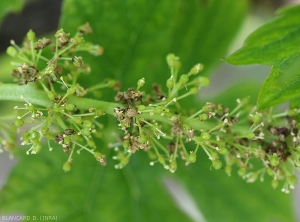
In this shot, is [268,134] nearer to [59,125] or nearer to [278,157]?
[278,157]

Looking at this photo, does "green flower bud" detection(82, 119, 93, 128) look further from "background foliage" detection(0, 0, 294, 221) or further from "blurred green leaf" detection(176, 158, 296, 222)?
"blurred green leaf" detection(176, 158, 296, 222)

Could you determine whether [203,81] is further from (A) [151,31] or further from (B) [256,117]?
(A) [151,31]

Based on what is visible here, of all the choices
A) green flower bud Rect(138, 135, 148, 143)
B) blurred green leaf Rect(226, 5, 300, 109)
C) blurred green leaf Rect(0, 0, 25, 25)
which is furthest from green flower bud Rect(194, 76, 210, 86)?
blurred green leaf Rect(0, 0, 25, 25)

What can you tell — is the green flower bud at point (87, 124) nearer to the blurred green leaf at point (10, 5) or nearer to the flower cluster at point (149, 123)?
the flower cluster at point (149, 123)

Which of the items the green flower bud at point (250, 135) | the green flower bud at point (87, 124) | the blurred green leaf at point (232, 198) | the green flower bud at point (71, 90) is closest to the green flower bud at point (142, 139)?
the green flower bud at point (87, 124)

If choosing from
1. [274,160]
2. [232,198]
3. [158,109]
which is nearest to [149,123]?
[158,109]

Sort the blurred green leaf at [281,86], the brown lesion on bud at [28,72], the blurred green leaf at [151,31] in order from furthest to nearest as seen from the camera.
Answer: the blurred green leaf at [151,31], the brown lesion on bud at [28,72], the blurred green leaf at [281,86]
